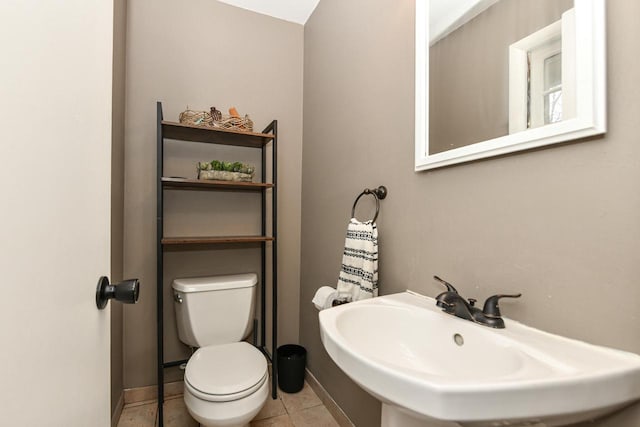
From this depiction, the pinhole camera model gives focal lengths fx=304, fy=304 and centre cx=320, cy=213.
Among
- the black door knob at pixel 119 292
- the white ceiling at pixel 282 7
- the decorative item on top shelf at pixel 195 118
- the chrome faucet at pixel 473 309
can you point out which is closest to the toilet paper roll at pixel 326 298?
the chrome faucet at pixel 473 309

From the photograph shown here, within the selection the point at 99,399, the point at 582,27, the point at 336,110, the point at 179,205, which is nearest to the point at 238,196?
the point at 179,205

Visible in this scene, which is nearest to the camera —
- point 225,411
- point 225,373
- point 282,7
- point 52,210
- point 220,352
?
point 52,210

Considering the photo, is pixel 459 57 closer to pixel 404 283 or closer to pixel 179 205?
pixel 404 283

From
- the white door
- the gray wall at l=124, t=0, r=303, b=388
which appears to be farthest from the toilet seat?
the white door

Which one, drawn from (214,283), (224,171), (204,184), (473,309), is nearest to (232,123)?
(224,171)

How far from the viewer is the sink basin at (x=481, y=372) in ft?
1.71

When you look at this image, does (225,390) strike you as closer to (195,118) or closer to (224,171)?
(224,171)

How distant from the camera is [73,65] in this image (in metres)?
0.51

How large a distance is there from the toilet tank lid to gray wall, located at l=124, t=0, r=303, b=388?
13 centimetres

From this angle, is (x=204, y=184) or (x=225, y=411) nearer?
(x=225, y=411)

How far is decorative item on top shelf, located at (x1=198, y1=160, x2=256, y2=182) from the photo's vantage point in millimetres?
1832

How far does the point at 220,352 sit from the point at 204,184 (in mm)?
947

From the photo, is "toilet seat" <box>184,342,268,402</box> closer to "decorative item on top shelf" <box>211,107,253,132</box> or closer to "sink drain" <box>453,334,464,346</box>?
"sink drain" <box>453,334,464,346</box>

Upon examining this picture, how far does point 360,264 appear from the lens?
1.32 metres
